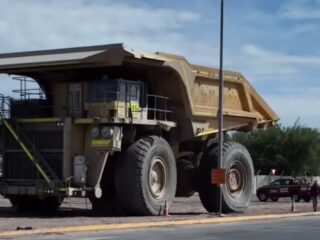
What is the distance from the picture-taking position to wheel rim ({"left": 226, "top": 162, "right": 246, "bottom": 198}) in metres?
29.5

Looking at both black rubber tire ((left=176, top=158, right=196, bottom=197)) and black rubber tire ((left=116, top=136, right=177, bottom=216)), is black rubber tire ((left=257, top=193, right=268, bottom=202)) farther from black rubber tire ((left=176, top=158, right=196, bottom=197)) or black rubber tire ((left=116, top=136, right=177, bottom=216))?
black rubber tire ((left=116, top=136, right=177, bottom=216))

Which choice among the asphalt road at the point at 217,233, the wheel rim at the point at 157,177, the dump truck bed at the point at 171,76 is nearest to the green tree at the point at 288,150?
the dump truck bed at the point at 171,76

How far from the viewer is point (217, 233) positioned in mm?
20297

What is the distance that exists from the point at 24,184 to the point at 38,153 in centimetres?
117

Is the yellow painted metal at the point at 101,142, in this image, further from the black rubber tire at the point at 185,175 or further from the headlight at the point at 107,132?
the black rubber tire at the point at 185,175

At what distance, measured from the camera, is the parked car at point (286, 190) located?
1848 inches

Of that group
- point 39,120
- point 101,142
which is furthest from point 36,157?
point 101,142

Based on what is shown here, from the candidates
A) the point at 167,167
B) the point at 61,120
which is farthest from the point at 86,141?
the point at 167,167

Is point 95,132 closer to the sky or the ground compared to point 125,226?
closer to the sky

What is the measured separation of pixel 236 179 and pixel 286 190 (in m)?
18.3

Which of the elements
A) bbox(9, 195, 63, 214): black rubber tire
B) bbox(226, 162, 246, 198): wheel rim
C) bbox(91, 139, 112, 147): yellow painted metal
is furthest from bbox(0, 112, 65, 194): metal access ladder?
bbox(226, 162, 246, 198): wheel rim

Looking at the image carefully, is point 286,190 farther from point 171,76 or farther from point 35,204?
point 35,204

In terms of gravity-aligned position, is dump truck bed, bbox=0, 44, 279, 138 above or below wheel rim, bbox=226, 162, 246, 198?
above

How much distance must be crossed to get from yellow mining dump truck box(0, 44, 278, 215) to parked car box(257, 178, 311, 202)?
61.8ft
